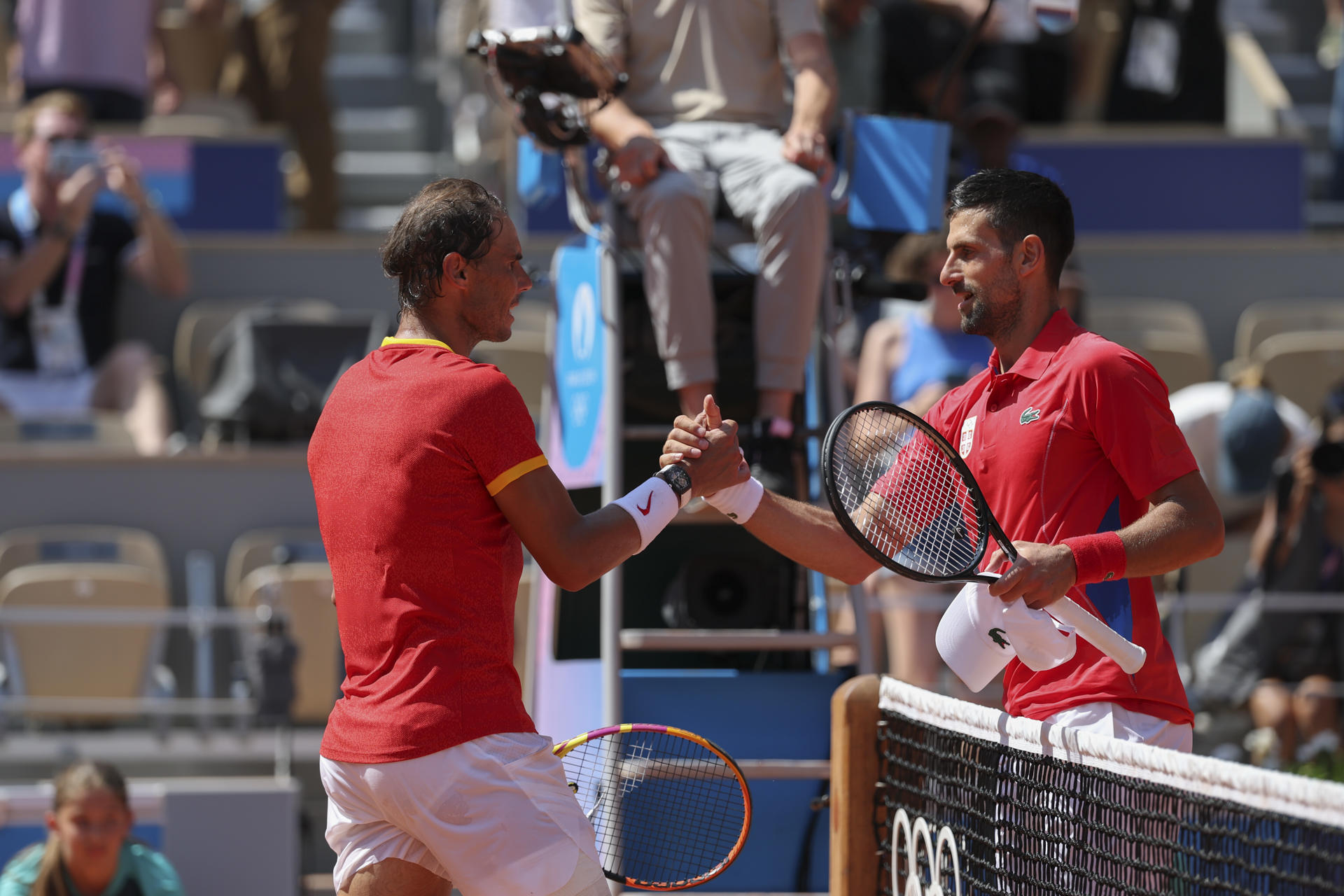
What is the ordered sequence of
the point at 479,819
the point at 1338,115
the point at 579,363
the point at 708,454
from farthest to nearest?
the point at 1338,115, the point at 579,363, the point at 708,454, the point at 479,819

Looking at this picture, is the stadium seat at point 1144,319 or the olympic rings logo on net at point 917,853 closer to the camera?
the olympic rings logo on net at point 917,853

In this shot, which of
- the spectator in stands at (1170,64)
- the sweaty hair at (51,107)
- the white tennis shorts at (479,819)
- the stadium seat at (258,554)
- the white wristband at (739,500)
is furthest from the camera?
the spectator in stands at (1170,64)

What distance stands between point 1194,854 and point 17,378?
22.3 feet

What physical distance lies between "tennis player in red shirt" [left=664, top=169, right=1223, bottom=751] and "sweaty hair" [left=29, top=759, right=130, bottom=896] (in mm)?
2652

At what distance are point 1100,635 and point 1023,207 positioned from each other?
2.60ft

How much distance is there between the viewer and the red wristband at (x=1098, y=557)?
2.71 m

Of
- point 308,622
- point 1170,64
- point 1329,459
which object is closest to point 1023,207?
point 1329,459

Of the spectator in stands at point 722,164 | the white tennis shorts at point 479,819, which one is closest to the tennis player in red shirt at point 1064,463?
the white tennis shorts at point 479,819

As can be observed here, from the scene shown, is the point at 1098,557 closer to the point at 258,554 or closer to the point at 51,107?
the point at 258,554

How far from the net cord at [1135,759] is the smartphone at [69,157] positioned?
590 centimetres

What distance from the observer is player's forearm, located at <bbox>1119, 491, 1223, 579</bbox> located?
2766 millimetres

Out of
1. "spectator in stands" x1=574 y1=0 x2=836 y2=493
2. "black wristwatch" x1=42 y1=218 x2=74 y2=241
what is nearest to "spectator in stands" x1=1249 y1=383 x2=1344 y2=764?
"spectator in stands" x1=574 y1=0 x2=836 y2=493

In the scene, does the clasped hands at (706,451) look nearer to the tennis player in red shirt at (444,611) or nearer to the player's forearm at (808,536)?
the player's forearm at (808,536)

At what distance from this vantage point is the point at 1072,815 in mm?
2760
